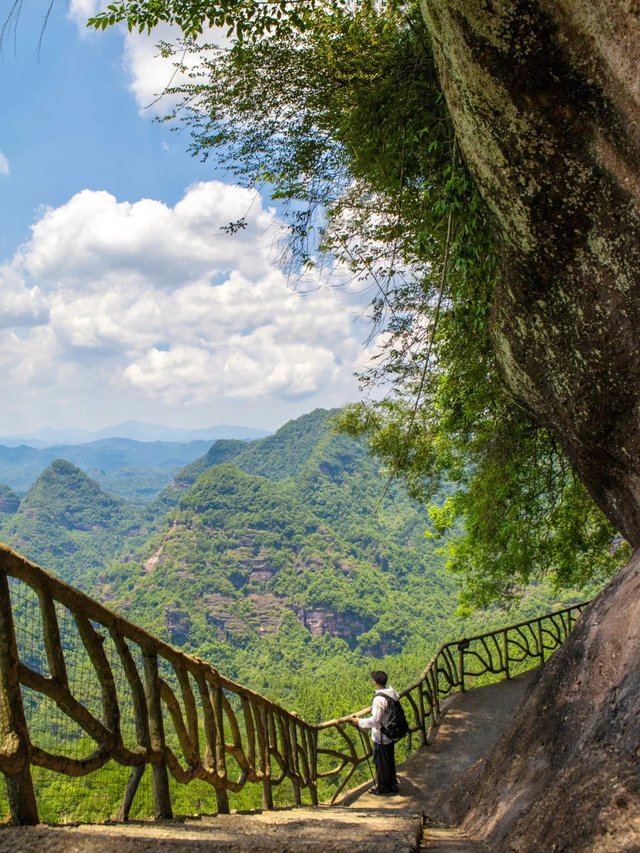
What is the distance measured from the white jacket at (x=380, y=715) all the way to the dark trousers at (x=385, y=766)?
0.13 metres

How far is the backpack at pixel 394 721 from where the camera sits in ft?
21.7

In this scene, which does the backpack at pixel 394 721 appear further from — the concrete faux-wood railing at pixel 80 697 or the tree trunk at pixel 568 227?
the concrete faux-wood railing at pixel 80 697

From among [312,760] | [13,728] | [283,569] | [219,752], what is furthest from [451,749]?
[283,569]

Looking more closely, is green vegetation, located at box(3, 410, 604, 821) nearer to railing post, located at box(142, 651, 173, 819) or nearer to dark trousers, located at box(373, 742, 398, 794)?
dark trousers, located at box(373, 742, 398, 794)

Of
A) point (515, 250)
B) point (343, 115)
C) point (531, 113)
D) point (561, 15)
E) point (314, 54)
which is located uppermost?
point (314, 54)

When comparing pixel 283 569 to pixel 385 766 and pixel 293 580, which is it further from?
pixel 385 766

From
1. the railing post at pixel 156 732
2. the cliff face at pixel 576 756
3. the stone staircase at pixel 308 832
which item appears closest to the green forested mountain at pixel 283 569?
the stone staircase at pixel 308 832

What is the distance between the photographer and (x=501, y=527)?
11195 mm

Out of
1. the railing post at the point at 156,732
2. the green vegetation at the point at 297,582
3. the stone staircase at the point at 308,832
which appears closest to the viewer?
the stone staircase at the point at 308,832

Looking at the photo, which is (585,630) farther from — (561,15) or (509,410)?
(509,410)

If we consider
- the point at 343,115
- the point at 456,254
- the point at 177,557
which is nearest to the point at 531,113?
the point at 456,254

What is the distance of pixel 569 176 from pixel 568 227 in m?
0.35

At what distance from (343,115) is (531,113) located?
313cm

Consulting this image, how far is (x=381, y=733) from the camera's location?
6.68 metres
